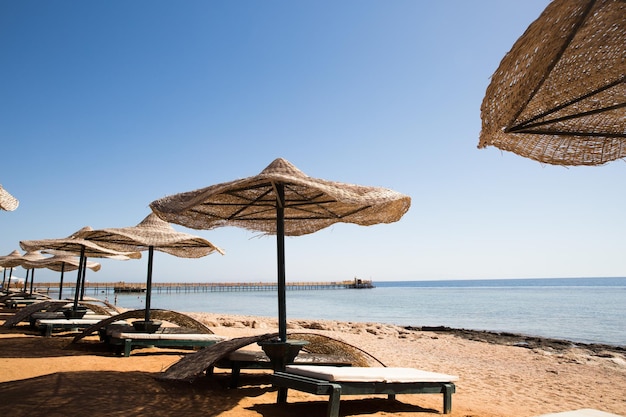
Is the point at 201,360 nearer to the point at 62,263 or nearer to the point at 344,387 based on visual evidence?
the point at 344,387

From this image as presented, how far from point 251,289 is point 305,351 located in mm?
73077

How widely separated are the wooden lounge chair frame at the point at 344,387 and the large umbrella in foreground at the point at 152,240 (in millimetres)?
3810

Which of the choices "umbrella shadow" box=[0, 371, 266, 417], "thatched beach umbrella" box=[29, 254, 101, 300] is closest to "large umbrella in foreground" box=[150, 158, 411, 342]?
"umbrella shadow" box=[0, 371, 266, 417]

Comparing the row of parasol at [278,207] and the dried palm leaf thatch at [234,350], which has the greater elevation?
the row of parasol at [278,207]

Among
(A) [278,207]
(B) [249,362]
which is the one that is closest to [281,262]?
(A) [278,207]

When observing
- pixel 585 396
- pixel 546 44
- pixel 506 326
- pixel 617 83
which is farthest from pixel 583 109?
pixel 506 326

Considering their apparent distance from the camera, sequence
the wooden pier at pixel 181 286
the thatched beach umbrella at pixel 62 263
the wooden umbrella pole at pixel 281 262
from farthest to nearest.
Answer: the wooden pier at pixel 181 286 < the thatched beach umbrella at pixel 62 263 < the wooden umbrella pole at pixel 281 262

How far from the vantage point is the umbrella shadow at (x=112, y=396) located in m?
3.54

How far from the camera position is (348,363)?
504 centimetres

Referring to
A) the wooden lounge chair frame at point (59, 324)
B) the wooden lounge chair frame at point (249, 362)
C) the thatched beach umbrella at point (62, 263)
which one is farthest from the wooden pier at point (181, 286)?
the wooden lounge chair frame at point (249, 362)

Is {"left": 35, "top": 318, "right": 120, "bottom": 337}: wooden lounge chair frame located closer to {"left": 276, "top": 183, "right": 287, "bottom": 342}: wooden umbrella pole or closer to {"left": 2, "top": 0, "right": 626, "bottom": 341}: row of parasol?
{"left": 2, "top": 0, "right": 626, "bottom": 341}: row of parasol

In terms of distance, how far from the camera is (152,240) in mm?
7168

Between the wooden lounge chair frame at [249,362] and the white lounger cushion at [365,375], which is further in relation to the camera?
the wooden lounge chair frame at [249,362]

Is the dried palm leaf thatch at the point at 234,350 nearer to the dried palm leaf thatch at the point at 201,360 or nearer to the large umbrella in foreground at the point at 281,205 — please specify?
the dried palm leaf thatch at the point at 201,360
